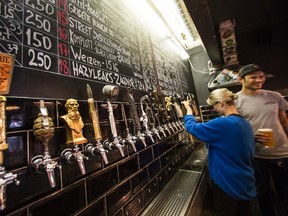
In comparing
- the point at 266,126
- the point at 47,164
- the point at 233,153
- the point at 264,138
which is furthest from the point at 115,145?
the point at 266,126

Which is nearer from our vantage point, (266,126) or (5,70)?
(5,70)

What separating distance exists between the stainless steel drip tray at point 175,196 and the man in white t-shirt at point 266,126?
0.72 metres

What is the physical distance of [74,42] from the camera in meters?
1.15

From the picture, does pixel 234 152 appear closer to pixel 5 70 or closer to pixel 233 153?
pixel 233 153

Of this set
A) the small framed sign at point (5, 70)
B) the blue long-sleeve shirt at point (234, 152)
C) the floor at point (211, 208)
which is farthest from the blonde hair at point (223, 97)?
the small framed sign at point (5, 70)

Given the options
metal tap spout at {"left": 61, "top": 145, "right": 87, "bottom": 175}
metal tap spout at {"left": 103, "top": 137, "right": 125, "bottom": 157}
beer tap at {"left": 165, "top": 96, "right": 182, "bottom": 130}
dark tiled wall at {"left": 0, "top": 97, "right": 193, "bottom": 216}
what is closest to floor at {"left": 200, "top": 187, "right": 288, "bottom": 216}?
dark tiled wall at {"left": 0, "top": 97, "right": 193, "bottom": 216}

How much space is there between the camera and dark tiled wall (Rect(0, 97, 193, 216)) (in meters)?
0.71

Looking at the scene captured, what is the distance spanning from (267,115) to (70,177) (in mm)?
2042

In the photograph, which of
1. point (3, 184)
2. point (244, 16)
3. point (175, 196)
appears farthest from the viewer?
point (244, 16)

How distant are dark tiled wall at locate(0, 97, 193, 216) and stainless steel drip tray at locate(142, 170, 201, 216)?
0.08 m

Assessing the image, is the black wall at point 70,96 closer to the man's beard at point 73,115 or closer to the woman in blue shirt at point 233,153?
the man's beard at point 73,115

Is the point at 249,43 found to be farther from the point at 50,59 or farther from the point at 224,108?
the point at 50,59

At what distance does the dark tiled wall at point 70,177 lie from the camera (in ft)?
2.33

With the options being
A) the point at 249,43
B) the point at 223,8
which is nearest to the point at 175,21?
the point at 223,8
